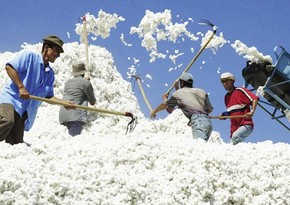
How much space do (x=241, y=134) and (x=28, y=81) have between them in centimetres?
361

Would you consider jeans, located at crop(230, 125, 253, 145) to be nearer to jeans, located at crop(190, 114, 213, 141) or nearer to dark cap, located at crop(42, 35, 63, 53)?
jeans, located at crop(190, 114, 213, 141)

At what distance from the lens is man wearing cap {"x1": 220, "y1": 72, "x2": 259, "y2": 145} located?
8.06m

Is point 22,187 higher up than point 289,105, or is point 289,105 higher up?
point 289,105

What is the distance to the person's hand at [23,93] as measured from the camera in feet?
18.6

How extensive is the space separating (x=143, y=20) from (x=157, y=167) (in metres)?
7.21

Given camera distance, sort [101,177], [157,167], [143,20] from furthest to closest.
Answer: [143,20] < [157,167] < [101,177]

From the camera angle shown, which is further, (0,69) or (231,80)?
(0,69)

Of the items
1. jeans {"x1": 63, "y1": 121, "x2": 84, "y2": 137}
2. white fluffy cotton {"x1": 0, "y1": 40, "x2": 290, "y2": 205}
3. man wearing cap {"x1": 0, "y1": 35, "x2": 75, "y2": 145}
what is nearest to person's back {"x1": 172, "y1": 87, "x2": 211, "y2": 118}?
white fluffy cotton {"x1": 0, "y1": 40, "x2": 290, "y2": 205}

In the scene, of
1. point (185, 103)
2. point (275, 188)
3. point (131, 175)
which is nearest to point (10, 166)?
point (131, 175)

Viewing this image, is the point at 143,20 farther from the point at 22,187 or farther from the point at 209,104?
the point at 22,187

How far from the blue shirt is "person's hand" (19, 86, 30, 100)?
0.16 meters

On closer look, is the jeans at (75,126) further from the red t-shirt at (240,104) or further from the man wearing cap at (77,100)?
the red t-shirt at (240,104)

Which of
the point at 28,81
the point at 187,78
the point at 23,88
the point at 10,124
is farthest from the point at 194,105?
the point at 10,124

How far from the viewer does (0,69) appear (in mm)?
12914
